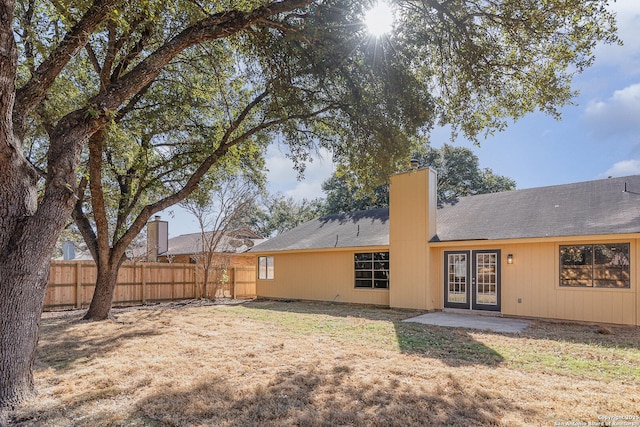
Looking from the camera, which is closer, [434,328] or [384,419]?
[384,419]

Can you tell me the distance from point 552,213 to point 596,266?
181 cm

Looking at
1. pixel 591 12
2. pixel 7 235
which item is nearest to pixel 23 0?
pixel 7 235

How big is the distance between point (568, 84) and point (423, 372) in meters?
5.34

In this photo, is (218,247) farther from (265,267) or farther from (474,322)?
(474,322)

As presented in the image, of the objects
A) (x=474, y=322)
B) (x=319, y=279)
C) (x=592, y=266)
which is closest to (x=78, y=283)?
(x=319, y=279)

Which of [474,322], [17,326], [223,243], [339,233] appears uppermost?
[339,233]

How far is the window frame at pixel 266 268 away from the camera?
1612cm

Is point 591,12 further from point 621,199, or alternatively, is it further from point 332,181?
point 332,181

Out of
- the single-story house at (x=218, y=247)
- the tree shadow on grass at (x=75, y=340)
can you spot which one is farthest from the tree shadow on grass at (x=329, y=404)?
the single-story house at (x=218, y=247)

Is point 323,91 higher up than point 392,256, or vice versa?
point 323,91

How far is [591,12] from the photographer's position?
528cm

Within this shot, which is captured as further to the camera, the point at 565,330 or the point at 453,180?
the point at 453,180

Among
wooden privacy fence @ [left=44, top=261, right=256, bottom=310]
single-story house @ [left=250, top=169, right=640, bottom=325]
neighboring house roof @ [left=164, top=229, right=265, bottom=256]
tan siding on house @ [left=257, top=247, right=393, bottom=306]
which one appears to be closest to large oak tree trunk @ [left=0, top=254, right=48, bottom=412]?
wooden privacy fence @ [left=44, top=261, right=256, bottom=310]

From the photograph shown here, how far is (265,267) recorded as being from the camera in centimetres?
1647
